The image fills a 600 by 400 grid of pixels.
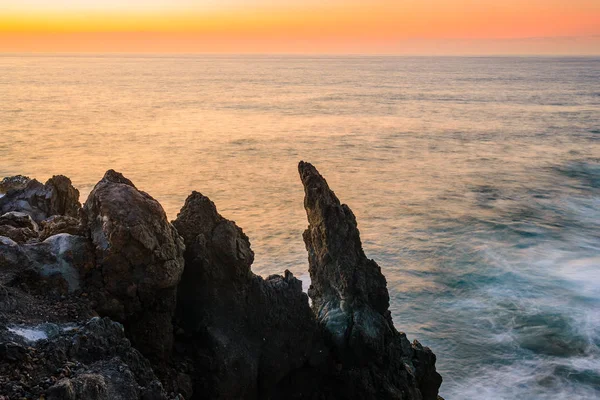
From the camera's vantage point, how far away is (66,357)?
8727mm

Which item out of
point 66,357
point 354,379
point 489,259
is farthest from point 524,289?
point 66,357

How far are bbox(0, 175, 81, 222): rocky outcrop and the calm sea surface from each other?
13.4 m

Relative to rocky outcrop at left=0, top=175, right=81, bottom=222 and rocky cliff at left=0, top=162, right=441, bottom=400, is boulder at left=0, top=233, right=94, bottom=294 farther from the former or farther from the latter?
rocky outcrop at left=0, top=175, right=81, bottom=222

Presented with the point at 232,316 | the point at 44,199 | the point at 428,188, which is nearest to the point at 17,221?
the point at 44,199

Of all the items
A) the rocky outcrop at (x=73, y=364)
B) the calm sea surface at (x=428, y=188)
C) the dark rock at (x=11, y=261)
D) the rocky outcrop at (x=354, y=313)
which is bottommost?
the calm sea surface at (x=428, y=188)

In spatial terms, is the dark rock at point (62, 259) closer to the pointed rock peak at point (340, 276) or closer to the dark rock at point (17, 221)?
the dark rock at point (17, 221)

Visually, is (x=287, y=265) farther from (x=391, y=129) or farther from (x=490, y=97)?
(x=490, y=97)

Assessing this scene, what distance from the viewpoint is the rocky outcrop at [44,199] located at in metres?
16.7

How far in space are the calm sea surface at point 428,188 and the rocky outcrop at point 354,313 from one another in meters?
7.00

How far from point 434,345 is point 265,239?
14114 mm

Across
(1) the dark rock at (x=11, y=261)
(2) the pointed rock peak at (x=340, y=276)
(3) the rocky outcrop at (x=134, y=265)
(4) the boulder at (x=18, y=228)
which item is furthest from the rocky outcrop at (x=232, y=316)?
(1) the dark rock at (x=11, y=261)

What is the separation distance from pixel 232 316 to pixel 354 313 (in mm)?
3291

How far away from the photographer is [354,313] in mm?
14516

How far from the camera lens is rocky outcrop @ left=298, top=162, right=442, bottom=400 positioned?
13.7m
